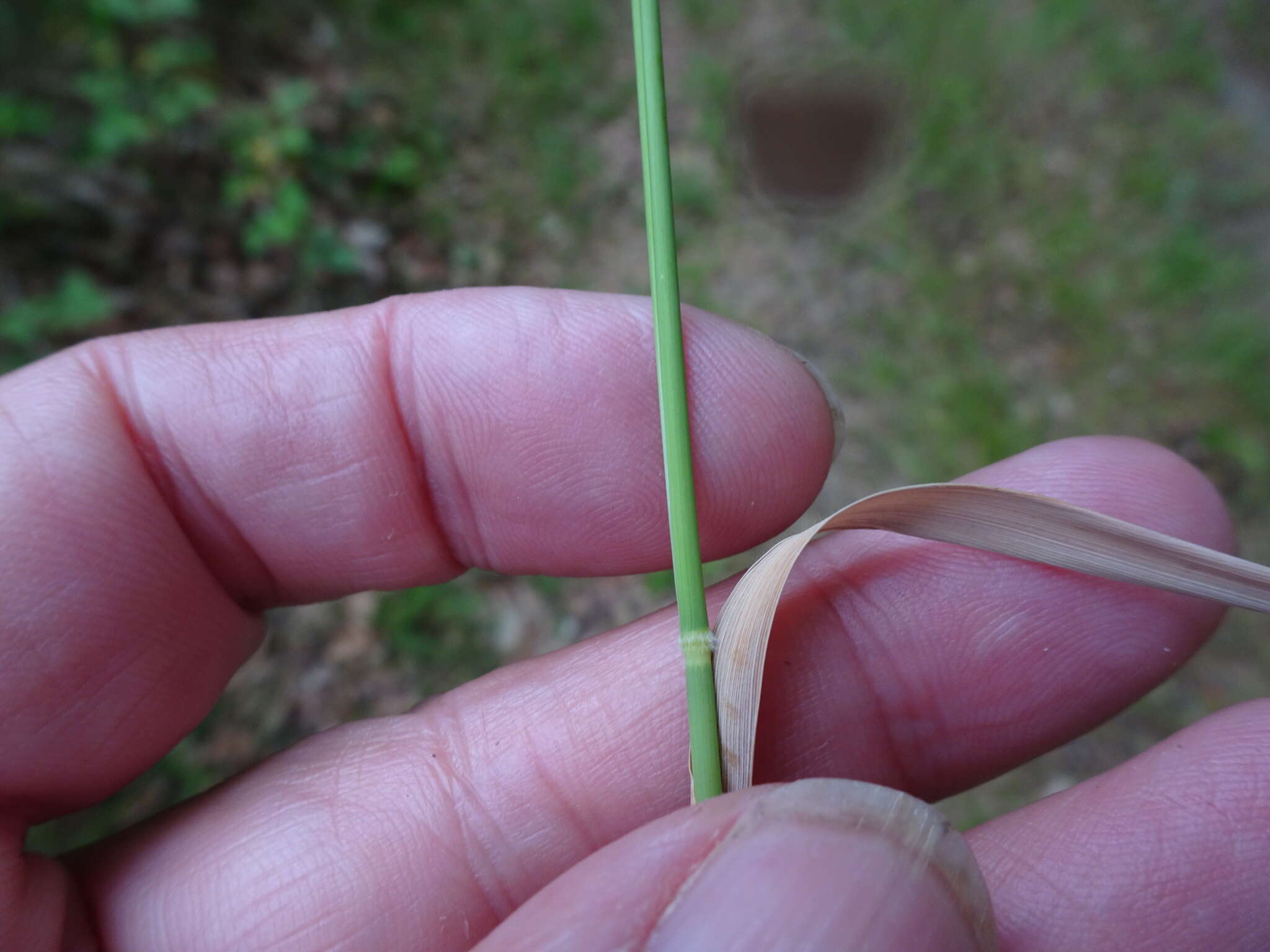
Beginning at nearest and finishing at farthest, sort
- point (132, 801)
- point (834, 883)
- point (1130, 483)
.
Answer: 1. point (834, 883)
2. point (1130, 483)
3. point (132, 801)

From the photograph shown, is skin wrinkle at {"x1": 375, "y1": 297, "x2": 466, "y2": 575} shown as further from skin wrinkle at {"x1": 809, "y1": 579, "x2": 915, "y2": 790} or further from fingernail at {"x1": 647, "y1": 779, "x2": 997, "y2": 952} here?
fingernail at {"x1": 647, "y1": 779, "x2": 997, "y2": 952}

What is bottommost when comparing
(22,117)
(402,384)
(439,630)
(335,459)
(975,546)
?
(439,630)

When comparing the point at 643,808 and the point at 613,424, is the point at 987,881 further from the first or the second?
the point at 613,424

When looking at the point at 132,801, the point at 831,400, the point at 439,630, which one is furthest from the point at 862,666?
the point at 132,801

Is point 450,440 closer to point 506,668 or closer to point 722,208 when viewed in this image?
point 506,668

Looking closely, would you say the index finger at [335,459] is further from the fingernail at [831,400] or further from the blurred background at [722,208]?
the blurred background at [722,208]

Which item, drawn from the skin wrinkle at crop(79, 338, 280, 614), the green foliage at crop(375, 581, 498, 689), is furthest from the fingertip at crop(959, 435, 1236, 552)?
→ the green foliage at crop(375, 581, 498, 689)

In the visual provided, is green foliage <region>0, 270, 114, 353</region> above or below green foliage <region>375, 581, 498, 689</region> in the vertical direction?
above
